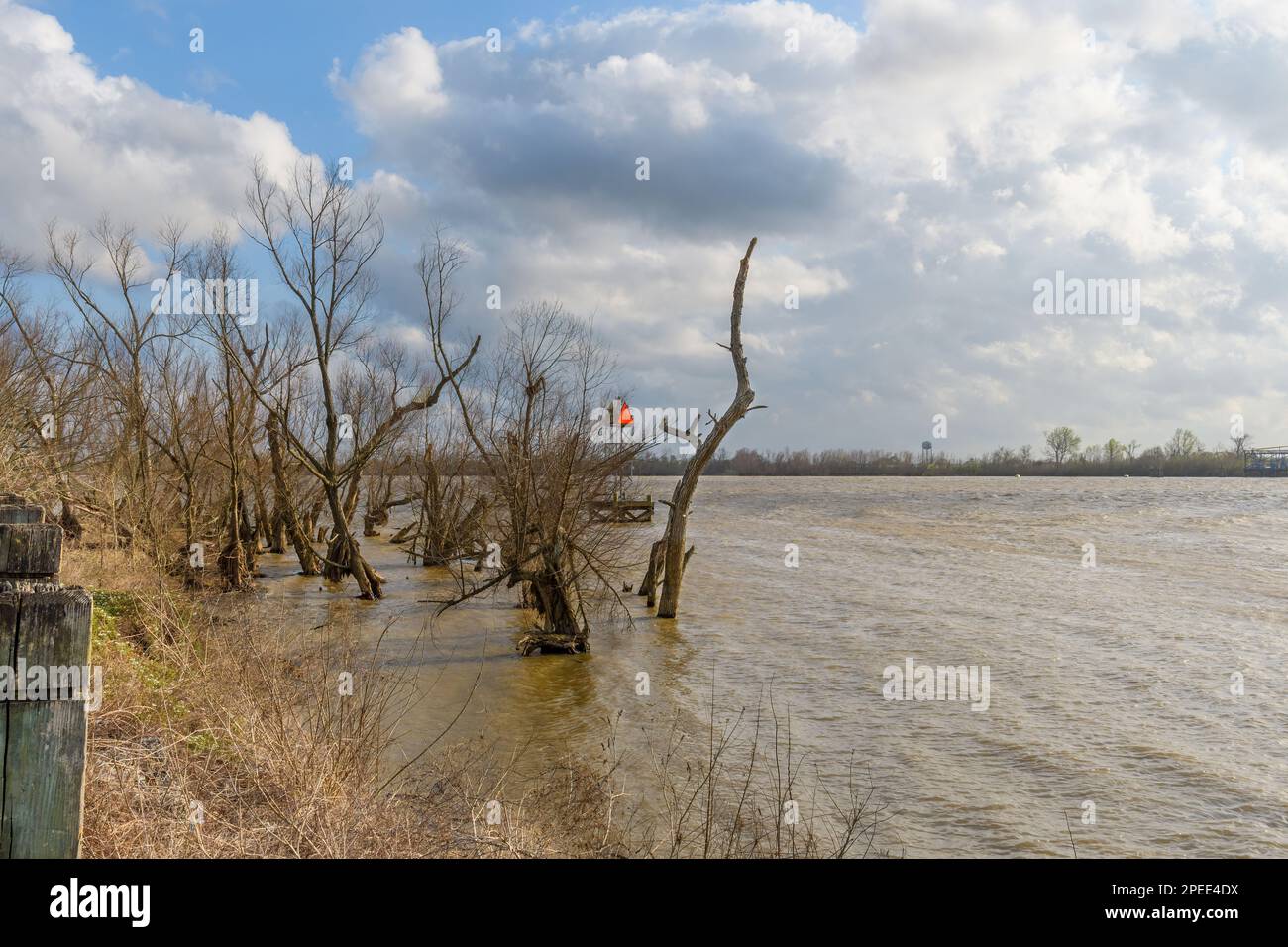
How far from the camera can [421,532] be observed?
3219 centimetres

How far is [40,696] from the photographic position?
2.88 m

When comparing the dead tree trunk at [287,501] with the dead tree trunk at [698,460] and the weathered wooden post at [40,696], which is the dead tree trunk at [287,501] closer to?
the dead tree trunk at [698,460]

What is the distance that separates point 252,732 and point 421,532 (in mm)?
25426

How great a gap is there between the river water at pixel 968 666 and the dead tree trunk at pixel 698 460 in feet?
2.80

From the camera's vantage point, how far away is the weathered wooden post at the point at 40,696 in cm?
287

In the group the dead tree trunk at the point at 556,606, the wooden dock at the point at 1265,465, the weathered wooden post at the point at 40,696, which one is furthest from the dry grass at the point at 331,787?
the wooden dock at the point at 1265,465

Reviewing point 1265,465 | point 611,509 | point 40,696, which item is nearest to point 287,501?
point 611,509

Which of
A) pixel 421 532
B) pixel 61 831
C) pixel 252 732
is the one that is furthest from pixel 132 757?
pixel 421 532

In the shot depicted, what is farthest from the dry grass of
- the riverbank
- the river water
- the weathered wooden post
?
the weathered wooden post

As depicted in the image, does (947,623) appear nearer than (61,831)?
No

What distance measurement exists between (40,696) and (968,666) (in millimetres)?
15634

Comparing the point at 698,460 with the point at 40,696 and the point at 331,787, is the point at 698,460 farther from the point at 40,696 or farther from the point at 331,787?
the point at 40,696
